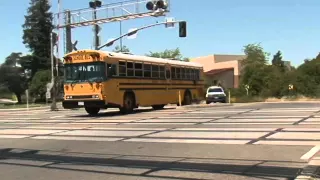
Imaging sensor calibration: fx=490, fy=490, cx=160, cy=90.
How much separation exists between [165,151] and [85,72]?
13.7m

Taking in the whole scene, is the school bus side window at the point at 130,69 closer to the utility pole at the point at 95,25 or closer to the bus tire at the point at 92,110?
the bus tire at the point at 92,110

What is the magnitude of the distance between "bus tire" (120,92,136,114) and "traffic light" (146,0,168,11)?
9.03m

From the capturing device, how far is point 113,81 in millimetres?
23641

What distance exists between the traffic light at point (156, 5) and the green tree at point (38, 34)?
56.2 m

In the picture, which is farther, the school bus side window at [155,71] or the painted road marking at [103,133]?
the school bus side window at [155,71]

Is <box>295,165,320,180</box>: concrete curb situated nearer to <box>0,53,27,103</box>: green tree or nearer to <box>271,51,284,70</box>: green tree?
<box>271,51,284,70</box>: green tree

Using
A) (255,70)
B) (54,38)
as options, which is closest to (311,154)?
(54,38)

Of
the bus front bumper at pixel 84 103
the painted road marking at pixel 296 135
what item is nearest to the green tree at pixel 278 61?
the bus front bumper at pixel 84 103

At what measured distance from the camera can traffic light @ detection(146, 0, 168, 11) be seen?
32219mm

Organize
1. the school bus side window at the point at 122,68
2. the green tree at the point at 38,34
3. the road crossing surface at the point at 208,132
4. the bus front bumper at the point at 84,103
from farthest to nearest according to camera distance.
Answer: the green tree at the point at 38,34
the school bus side window at the point at 122,68
the bus front bumper at the point at 84,103
the road crossing surface at the point at 208,132

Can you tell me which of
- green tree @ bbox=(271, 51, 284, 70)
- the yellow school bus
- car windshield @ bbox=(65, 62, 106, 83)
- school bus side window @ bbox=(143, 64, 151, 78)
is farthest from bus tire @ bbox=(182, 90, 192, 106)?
green tree @ bbox=(271, 51, 284, 70)

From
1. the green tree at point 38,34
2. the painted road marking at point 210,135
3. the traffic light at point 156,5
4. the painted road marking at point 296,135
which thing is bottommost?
the painted road marking at point 210,135

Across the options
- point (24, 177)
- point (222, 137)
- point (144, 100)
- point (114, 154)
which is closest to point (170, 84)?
point (144, 100)

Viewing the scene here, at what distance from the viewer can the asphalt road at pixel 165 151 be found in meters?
8.36
